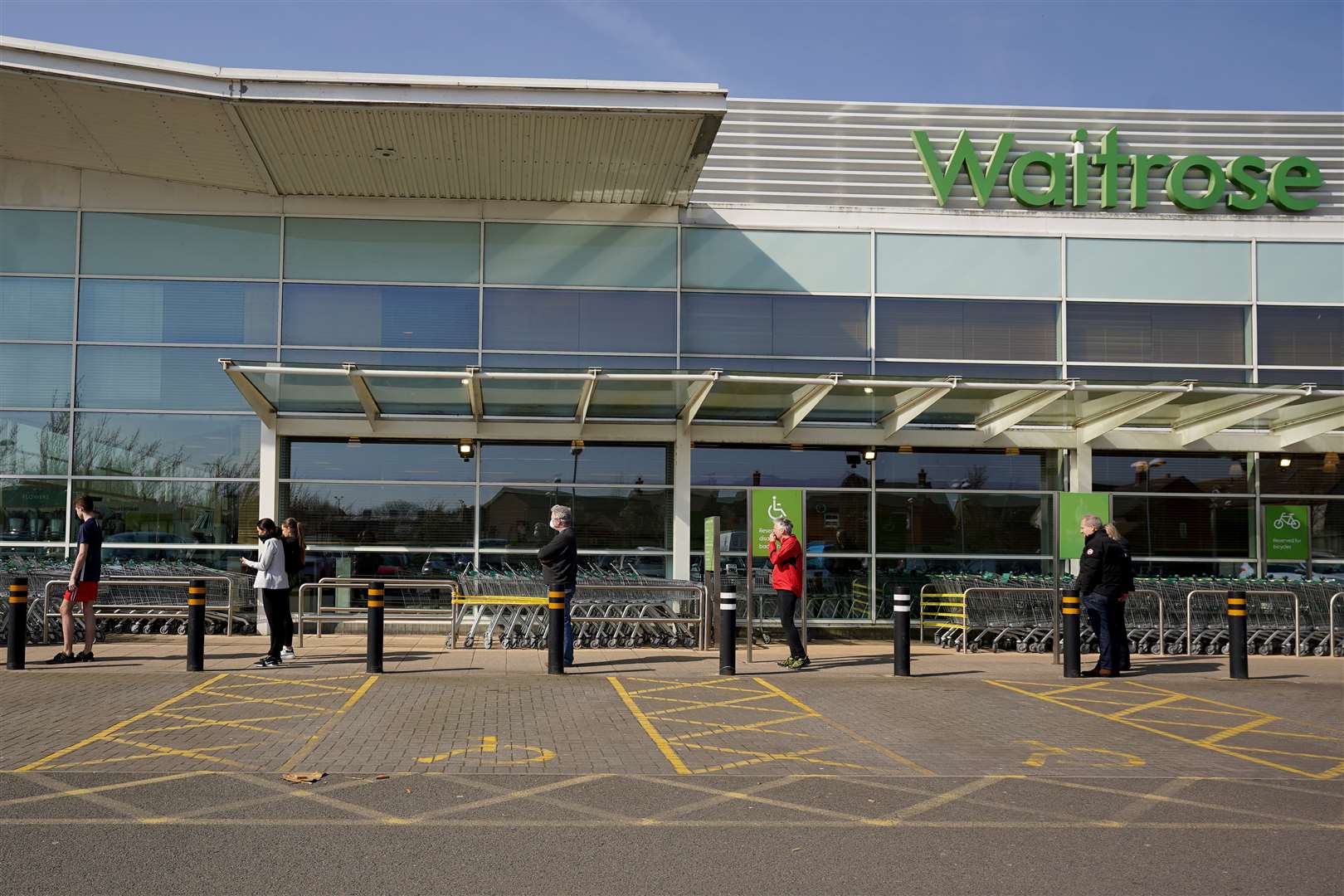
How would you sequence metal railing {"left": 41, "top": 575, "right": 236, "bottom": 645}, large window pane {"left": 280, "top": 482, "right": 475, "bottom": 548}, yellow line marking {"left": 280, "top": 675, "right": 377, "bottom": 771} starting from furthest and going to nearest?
large window pane {"left": 280, "top": 482, "right": 475, "bottom": 548}
metal railing {"left": 41, "top": 575, "right": 236, "bottom": 645}
yellow line marking {"left": 280, "top": 675, "right": 377, "bottom": 771}

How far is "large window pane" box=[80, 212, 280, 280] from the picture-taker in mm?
18281

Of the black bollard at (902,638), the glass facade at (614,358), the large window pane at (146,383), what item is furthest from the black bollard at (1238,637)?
the large window pane at (146,383)

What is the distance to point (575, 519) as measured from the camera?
59.7 ft

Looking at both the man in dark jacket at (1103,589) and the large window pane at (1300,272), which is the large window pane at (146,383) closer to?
the man in dark jacket at (1103,589)

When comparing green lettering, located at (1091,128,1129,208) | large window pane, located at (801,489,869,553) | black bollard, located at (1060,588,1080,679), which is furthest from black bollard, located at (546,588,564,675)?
green lettering, located at (1091,128,1129,208)

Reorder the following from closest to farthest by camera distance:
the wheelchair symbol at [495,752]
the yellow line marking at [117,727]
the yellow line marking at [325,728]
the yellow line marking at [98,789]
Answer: the yellow line marking at [98,789], the yellow line marking at [117,727], the yellow line marking at [325,728], the wheelchair symbol at [495,752]

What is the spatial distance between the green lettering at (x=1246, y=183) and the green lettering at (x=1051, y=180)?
2869 millimetres

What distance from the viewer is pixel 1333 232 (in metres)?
19.8

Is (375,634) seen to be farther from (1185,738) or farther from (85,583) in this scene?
(1185,738)

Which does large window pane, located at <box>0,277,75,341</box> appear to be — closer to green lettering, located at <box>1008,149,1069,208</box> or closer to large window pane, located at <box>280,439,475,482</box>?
large window pane, located at <box>280,439,475,482</box>

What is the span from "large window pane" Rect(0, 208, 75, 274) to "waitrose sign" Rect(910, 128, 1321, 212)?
13.5 m

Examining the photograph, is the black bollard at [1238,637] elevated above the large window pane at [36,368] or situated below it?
below

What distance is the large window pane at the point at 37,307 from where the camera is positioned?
1816cm

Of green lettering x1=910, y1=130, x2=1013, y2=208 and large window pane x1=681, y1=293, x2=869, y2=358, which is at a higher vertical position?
green lettering x1=910, y1=130, x2=1013, y2=208
